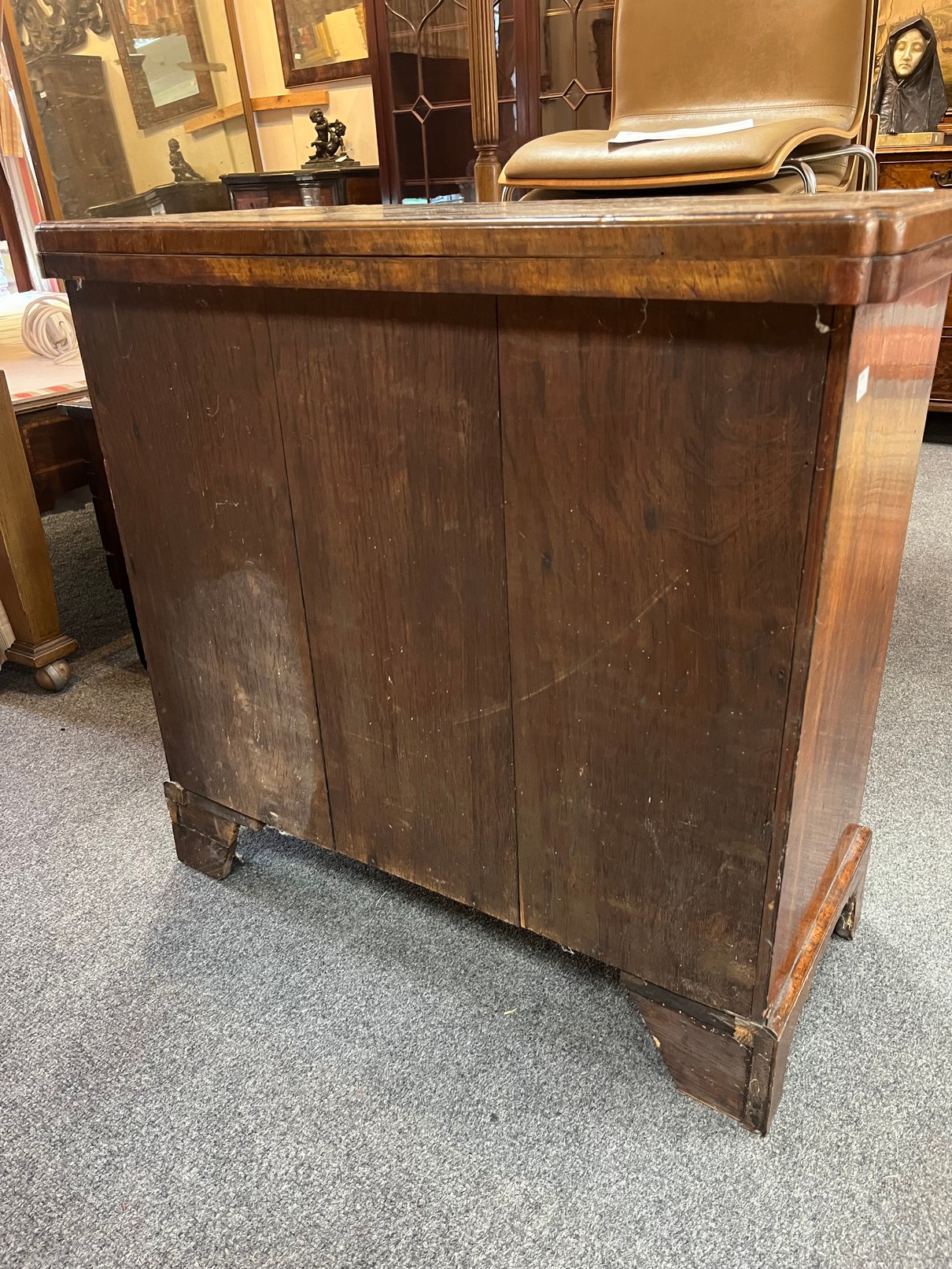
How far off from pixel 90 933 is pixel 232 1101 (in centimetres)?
36

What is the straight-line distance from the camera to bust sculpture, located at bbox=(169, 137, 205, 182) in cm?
420

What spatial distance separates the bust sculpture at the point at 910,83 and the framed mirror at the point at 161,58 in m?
2.80

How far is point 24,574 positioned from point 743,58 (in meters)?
1.65

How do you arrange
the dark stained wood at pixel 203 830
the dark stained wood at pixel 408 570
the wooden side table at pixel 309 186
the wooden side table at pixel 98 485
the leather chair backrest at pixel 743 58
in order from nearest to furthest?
the dark stained wood at pixel 408 570 < the dark stained wood at pixel 203 830 < the leather chair backrest at pixel 743 58 < the wooden side table at pixel 98 485 < the wooden side table at pixel 309 186

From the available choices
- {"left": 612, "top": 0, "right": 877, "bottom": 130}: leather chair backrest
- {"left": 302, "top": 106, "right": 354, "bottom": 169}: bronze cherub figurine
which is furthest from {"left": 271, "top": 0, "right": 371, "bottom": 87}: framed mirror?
{"left": 612, "top": 0, "right": 877, "bottom": 130}: leather chair backrest

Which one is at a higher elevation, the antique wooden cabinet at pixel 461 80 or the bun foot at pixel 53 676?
the antique wooden cabinet at pixel 461 80

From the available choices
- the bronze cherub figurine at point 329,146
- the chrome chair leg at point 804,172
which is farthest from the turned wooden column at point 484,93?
the bronze cherub figurine at point 329,146

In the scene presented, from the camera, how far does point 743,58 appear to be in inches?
67.2

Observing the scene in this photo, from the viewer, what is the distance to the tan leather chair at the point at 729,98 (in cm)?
141

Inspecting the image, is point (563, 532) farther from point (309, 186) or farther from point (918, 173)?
point (309, 186)

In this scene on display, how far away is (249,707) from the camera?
1128 millimetres

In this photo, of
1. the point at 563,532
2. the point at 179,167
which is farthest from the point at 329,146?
the point at 563,532

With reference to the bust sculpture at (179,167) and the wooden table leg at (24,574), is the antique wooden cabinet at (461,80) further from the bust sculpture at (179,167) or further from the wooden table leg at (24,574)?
the wooden table leg at (24,574)

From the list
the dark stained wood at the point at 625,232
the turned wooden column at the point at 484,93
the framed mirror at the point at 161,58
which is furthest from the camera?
the framed mirror at the point at 161,58
